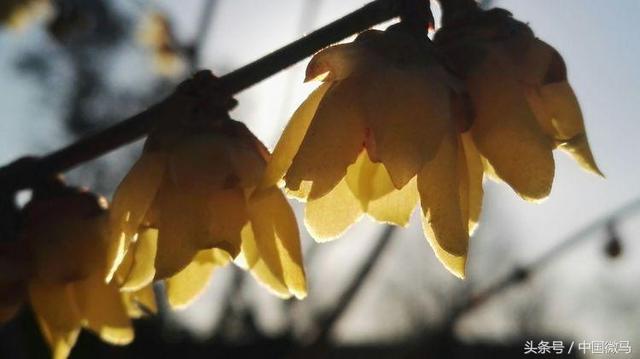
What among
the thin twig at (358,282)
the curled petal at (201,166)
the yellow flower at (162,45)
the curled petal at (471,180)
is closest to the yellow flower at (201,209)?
the curled petal at (201,166)

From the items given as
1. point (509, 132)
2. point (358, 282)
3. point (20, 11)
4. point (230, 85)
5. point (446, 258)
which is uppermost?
point (20, 11)

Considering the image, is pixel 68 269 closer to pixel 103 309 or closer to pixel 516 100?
pixel 103 309

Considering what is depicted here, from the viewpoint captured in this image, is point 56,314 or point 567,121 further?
point 56,314

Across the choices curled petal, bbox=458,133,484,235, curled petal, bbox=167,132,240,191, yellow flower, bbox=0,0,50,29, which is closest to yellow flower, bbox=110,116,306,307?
curled petal, bbox=167,132,240,191

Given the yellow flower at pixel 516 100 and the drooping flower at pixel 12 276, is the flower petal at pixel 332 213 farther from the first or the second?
the drooping flower at pixel 12 276

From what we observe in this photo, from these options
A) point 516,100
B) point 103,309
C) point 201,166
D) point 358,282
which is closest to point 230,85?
point 201,166

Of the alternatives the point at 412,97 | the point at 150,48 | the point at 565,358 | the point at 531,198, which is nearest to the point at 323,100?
the point at 412,97
